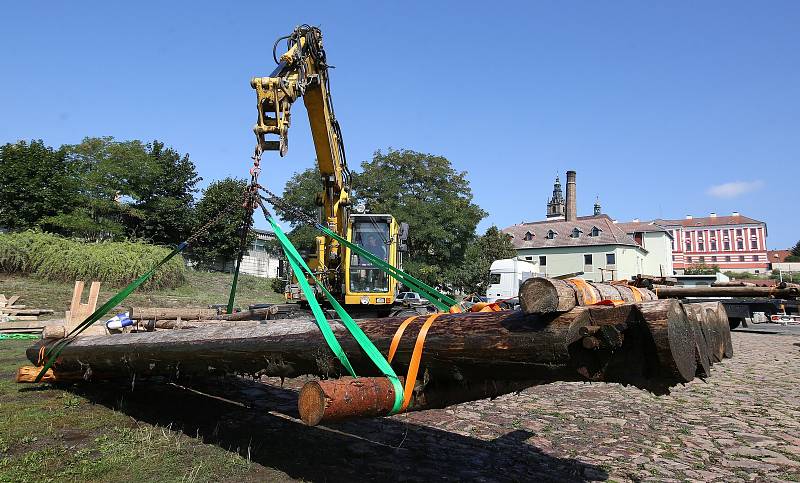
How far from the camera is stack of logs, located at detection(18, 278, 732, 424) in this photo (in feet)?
7.51

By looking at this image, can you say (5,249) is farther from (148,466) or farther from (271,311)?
(148,466)

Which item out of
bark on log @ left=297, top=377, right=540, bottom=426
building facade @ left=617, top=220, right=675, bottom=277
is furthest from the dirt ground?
building facade @ left=617, top=220, right=675, bottom=277

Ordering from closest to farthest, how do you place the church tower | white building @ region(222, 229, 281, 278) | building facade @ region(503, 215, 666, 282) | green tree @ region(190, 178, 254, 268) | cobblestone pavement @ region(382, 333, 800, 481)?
Answer: cobblestone pavement @ region(382, 333, 800, 481), green tree @ region(190, 178, 254, 268), white building @ region(222, 229, 281, 278), building facade @ region(503, 215, 666, 282), the church tower

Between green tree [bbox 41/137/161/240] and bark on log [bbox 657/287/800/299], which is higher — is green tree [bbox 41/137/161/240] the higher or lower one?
the higher one

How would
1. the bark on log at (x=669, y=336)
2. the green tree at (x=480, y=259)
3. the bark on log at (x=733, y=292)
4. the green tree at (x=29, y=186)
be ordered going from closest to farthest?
Answer: the bark on log at (x=669, y=336) < the bark on log at (x=733, y=292) < the green tree at (x=29, y=186) < the green tree at (x=480, y=259)

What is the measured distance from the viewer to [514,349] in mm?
2549

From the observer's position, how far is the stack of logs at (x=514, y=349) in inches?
90.1

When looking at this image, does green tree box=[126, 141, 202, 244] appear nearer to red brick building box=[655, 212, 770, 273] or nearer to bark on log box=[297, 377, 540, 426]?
bark on log box=[297, 377, 540, 426]

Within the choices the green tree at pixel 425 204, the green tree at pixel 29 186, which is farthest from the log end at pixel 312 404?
the green tree at pixel 29 186

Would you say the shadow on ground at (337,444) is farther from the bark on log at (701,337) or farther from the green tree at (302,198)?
the green tree at (302,198)

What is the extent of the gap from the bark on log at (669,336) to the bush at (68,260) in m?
22.3

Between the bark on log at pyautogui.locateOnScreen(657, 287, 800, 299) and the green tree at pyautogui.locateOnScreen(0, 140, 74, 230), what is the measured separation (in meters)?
34.0

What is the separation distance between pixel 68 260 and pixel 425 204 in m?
20.2

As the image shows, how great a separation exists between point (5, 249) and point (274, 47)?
61.0ft
